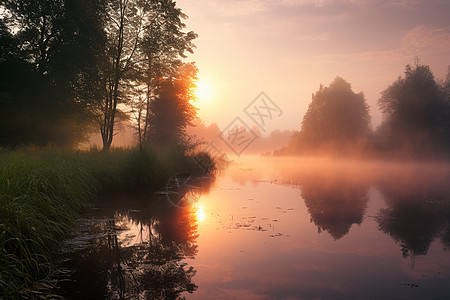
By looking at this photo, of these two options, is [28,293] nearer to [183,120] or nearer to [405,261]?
[405,261]

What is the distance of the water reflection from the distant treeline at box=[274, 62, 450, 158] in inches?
1341

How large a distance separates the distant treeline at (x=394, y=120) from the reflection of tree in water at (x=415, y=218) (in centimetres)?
2429

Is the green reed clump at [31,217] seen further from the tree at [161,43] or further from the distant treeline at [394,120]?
the distant treeline at [394,120]

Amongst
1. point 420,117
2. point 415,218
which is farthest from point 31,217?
point 420,117

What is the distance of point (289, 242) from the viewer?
562cm

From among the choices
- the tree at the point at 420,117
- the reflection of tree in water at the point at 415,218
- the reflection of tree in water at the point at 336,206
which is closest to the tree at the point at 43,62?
the reflection of tree in water at the point at 336,206

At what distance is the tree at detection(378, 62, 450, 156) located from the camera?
104 feet

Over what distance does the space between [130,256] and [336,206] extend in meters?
6.85

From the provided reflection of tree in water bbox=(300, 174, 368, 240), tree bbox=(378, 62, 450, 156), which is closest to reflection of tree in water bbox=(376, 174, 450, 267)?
reflection of tree in water bbox=(300, 174, 368, 240)

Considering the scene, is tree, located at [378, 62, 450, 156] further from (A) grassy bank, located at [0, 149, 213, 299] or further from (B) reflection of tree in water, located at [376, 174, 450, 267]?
(A) grassy bank, located at [0, 149, 213, 299]

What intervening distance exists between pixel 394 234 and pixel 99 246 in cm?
622

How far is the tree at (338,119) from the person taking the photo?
40375mm

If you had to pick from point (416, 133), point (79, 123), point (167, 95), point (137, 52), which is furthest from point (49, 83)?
point (416, 133)

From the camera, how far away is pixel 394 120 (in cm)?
3381
